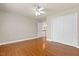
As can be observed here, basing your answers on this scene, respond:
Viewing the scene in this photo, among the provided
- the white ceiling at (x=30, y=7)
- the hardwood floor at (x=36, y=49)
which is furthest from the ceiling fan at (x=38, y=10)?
the hardwood floor at (x=36, y=49)

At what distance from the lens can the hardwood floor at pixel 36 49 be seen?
1.91 meters

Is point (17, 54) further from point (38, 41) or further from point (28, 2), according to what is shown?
point (28, 2)

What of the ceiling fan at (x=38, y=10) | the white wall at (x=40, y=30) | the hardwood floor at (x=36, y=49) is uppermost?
the ceiling fan at (x=38, y=10)

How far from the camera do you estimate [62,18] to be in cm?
199

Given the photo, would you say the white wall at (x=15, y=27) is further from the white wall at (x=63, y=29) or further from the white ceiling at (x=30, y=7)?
the white wall at (x=63, y=29)

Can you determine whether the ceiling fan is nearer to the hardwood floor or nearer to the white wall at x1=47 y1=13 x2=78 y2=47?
the white wall at x1=47 y1=13 x2=78 y2=47

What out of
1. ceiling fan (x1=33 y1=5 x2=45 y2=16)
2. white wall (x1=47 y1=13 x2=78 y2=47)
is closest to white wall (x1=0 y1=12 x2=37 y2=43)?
ceiling fan (x1=33 y1=5 x2=45 y2=16)

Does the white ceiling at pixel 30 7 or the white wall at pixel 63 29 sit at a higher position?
the white ceiling at pixel 30 7

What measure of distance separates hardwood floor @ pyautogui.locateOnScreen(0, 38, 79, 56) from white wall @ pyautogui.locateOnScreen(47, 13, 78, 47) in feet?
0.38

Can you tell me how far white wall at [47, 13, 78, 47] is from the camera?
188 cm

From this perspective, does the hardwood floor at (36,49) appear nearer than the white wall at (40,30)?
→ Yes

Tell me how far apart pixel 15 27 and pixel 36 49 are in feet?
2.13


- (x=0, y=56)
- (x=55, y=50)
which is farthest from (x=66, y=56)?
(x=0, y=56)

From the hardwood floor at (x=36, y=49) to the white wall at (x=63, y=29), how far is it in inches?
4.6
